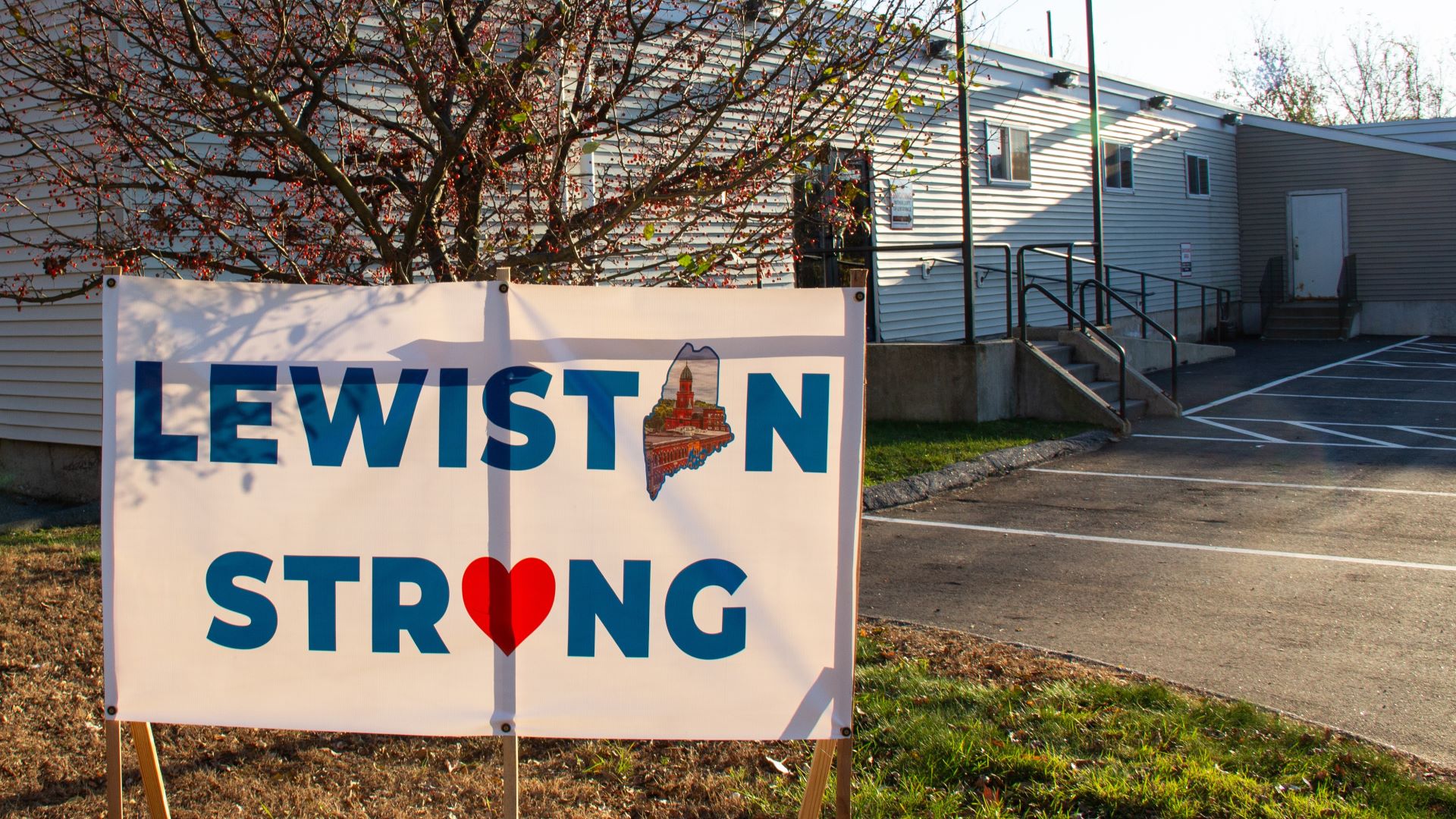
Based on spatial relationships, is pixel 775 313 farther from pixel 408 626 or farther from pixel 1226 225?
pixel 1226 225

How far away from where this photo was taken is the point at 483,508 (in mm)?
3262

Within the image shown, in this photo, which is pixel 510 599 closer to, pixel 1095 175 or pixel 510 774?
pixel 510 774

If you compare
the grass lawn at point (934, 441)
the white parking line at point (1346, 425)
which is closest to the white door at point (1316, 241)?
the white parking line at point (1346, 425)

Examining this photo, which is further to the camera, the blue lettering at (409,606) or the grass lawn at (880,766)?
the grass lawn at (880,766)

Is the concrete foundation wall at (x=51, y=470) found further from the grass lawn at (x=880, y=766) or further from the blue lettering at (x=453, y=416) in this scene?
the blue lettering at (x=453, y=416)

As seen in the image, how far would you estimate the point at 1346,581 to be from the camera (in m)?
6.93

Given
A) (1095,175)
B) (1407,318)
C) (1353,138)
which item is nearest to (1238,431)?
(1095,175)

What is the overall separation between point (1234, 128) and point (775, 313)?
28283 mm

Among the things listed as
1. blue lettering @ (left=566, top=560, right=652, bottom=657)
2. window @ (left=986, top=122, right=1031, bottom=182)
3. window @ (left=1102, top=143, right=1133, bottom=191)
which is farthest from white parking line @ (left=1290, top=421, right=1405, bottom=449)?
blue lettering @ (left=566, top=560, right=652, bottom=657)

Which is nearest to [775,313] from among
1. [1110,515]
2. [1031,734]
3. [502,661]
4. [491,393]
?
[491,393]

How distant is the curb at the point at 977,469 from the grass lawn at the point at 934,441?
4.6 inches

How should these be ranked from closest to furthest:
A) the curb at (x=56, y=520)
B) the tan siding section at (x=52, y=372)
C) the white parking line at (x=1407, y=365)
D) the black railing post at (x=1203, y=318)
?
the curb at (x=56, y=520) → the tan siding section at (x=52, y=372) → the white parking line at (x=1407, y=365) → the black railing post at (x=1203, y=318)

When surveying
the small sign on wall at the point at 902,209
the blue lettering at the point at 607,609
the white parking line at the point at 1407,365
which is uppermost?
the small sign on wall at the point at 902,209

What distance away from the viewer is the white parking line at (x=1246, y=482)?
31.8ft
